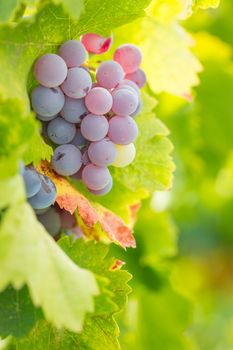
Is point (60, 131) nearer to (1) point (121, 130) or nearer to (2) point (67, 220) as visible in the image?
(1) point (121, 130)

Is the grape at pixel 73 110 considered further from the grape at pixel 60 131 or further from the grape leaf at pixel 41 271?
the grape leaf at pixel 41 271

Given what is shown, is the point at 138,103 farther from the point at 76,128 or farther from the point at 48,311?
the point at 48,311

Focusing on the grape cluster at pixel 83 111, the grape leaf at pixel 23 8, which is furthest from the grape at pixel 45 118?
the grape leaf at pixel 23 8

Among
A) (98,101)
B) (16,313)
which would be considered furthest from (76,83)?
(16,313)

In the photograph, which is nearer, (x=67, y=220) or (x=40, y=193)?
(x=40, y=193)

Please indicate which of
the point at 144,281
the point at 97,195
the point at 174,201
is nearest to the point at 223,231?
the point at 174,201

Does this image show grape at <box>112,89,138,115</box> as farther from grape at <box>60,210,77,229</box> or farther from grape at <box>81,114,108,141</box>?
grape at <box>60,210,77,229</box>
